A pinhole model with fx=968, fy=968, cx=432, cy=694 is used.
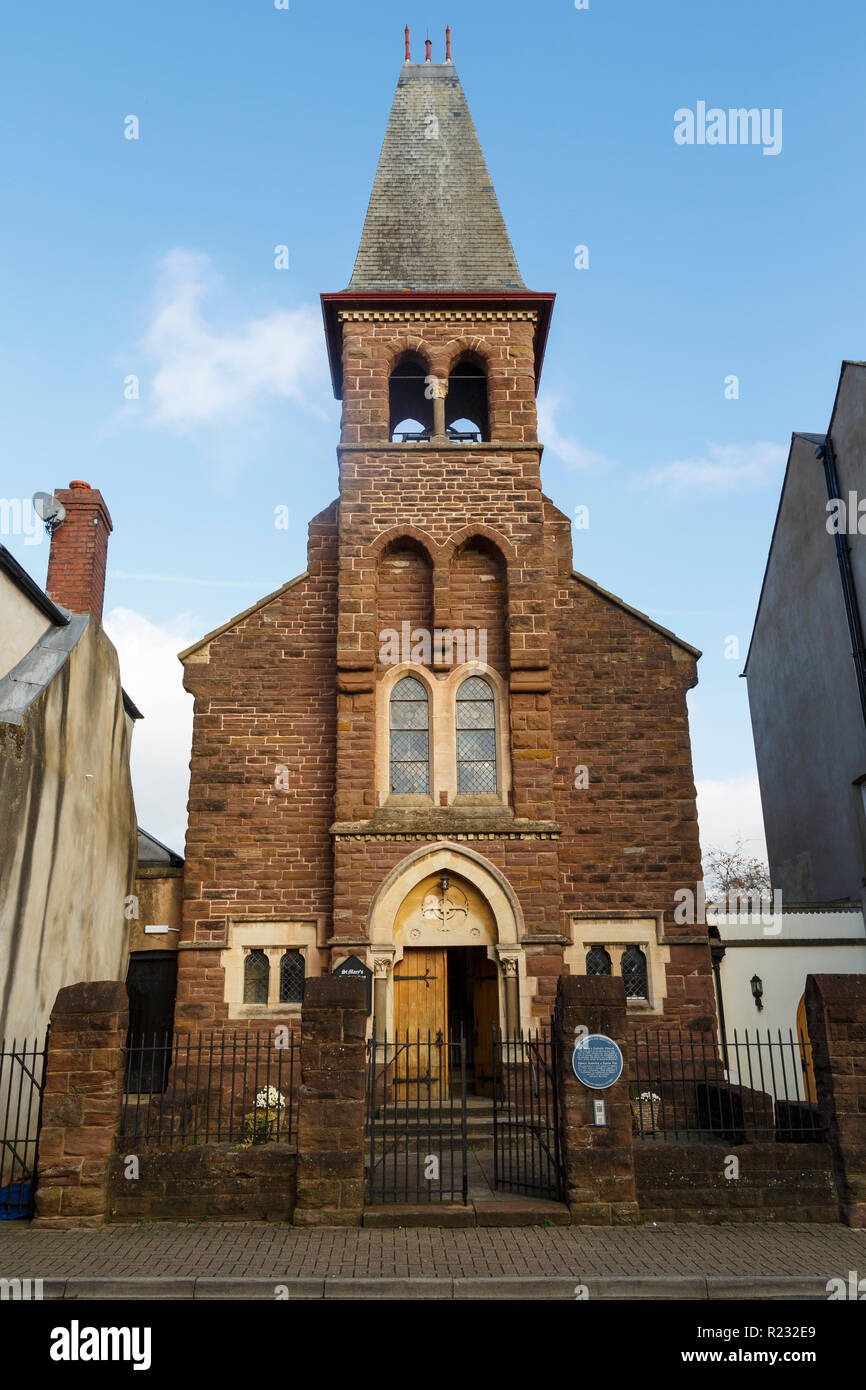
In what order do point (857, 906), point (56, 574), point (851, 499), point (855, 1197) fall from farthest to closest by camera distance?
point (851, 499) → point (857, 906) → point (56, 574) → point (855, 1197)

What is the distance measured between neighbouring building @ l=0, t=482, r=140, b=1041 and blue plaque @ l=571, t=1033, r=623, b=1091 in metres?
6.27

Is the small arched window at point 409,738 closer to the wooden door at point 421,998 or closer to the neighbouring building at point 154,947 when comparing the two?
the wooden door at point 421,998

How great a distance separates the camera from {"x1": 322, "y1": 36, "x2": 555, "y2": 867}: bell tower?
15125 mm

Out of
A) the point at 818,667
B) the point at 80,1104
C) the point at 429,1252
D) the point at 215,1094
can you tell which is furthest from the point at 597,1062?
the point at 818,667

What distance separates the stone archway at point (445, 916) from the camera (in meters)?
14.2

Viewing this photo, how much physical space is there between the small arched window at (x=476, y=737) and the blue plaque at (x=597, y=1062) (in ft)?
20.4

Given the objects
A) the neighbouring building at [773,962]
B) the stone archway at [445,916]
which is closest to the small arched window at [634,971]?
the neighbouring building at [773,962]

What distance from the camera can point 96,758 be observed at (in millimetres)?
14164

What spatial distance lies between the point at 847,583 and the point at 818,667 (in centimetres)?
244

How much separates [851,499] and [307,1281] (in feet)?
55.7

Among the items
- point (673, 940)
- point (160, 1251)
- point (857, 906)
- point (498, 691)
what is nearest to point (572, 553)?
point (498, 691)

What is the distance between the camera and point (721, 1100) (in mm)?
11594

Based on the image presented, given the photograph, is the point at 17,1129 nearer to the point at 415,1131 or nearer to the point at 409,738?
the point at 415,1131

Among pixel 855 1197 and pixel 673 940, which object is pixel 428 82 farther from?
pixel 855 1197
